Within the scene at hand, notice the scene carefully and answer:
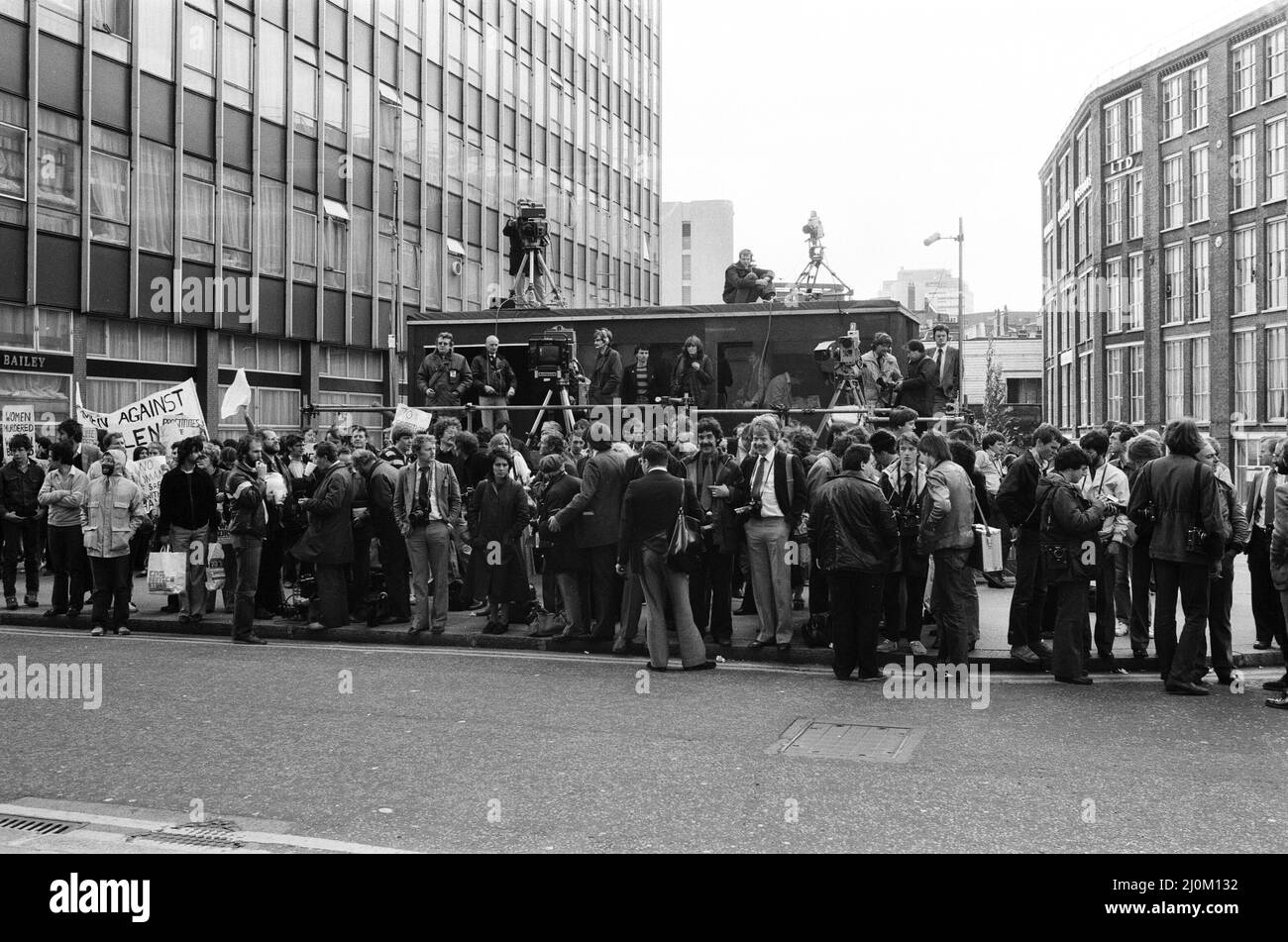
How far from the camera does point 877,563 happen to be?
9.33 m

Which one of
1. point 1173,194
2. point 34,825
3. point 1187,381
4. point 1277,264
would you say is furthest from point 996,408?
point 34,825

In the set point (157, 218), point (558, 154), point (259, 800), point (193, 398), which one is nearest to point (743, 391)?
point (193, 398)

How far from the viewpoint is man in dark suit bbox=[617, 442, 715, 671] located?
32.9ft

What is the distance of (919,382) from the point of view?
667 inches

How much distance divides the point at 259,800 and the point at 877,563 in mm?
5130

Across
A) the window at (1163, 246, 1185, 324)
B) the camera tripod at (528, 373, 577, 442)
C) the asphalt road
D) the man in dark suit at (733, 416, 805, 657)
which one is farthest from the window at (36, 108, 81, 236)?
the window at (1163, 246, 1185, 324)

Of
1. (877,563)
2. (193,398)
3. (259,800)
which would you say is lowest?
(259,800)

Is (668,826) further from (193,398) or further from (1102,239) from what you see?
(1102,239)

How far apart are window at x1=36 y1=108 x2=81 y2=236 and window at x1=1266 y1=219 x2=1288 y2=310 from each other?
142ft

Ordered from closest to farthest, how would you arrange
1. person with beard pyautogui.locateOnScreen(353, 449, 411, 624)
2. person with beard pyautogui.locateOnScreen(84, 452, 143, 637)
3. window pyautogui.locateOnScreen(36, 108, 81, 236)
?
person with beard pyautogui.locateOnScreen(84, 452, 143, 637) < person with beard pyautogui.locateOnScreen(353, 449, 411, 624) < window pyautogui.locateOnScreen(36, 108, 81, 236)

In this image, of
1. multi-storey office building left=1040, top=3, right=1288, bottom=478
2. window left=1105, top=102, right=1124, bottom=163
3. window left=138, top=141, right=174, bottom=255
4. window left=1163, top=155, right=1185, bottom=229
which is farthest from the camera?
window left=1105, top=102, right=1124, bottom=163

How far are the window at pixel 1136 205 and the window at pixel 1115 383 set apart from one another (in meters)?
5.79

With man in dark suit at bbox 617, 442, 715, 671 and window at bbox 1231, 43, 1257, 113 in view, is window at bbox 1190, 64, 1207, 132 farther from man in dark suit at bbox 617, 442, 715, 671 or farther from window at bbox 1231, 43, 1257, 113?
man in dark suit at bbox 617, 442, 715, 671
